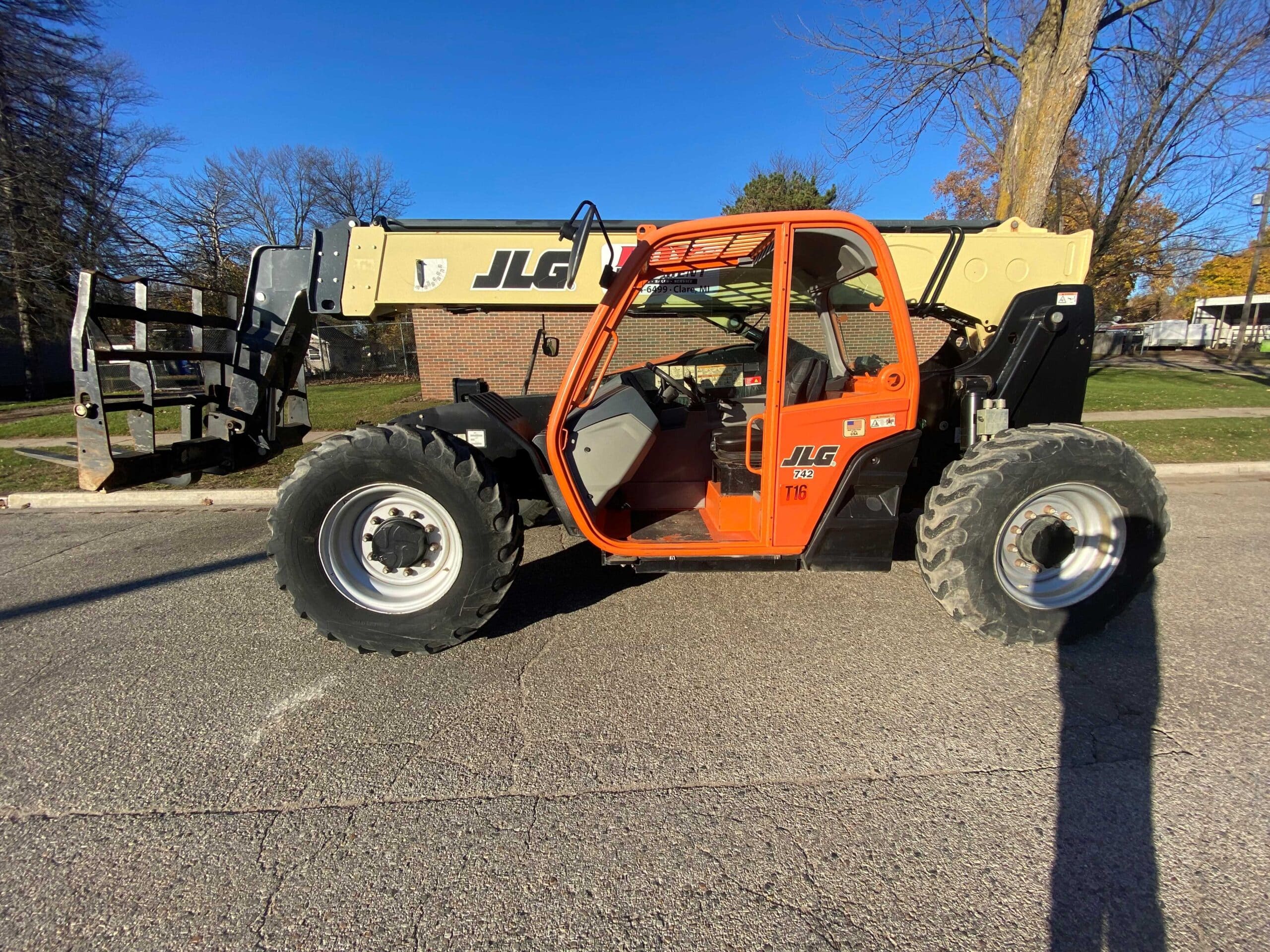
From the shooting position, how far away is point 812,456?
3.26m

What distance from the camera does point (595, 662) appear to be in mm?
3234

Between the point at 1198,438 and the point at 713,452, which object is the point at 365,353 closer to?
the point at 713,452

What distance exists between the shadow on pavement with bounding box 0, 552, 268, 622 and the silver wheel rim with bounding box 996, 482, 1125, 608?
519 cm

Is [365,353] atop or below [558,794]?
atop

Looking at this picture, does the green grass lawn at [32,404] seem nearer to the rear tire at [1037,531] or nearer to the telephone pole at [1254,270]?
the rear tire at [1037,531]

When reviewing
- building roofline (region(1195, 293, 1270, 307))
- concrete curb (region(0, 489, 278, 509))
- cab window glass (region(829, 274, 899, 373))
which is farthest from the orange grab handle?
building roofline (region(1195, 293, 1270, 307))

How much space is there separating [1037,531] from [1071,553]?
268mm

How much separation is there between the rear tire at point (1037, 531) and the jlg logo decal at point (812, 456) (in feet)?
1.85

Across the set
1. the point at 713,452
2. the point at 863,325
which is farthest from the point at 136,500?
the point at 863,325

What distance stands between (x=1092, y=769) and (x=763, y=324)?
270 inches

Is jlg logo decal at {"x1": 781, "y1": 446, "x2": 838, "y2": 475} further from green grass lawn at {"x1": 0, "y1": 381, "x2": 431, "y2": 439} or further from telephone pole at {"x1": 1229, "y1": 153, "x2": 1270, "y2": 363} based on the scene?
telephone pole at {"x1": 1229, "y1": 153, "x2": 1270, "y2": 363}

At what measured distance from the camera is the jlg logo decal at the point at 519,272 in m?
3.67

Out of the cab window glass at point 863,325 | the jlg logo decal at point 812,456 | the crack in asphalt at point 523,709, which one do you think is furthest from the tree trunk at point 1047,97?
the crack in asphalt at point 523,709

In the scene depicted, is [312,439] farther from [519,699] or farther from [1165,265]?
[1165,265]
